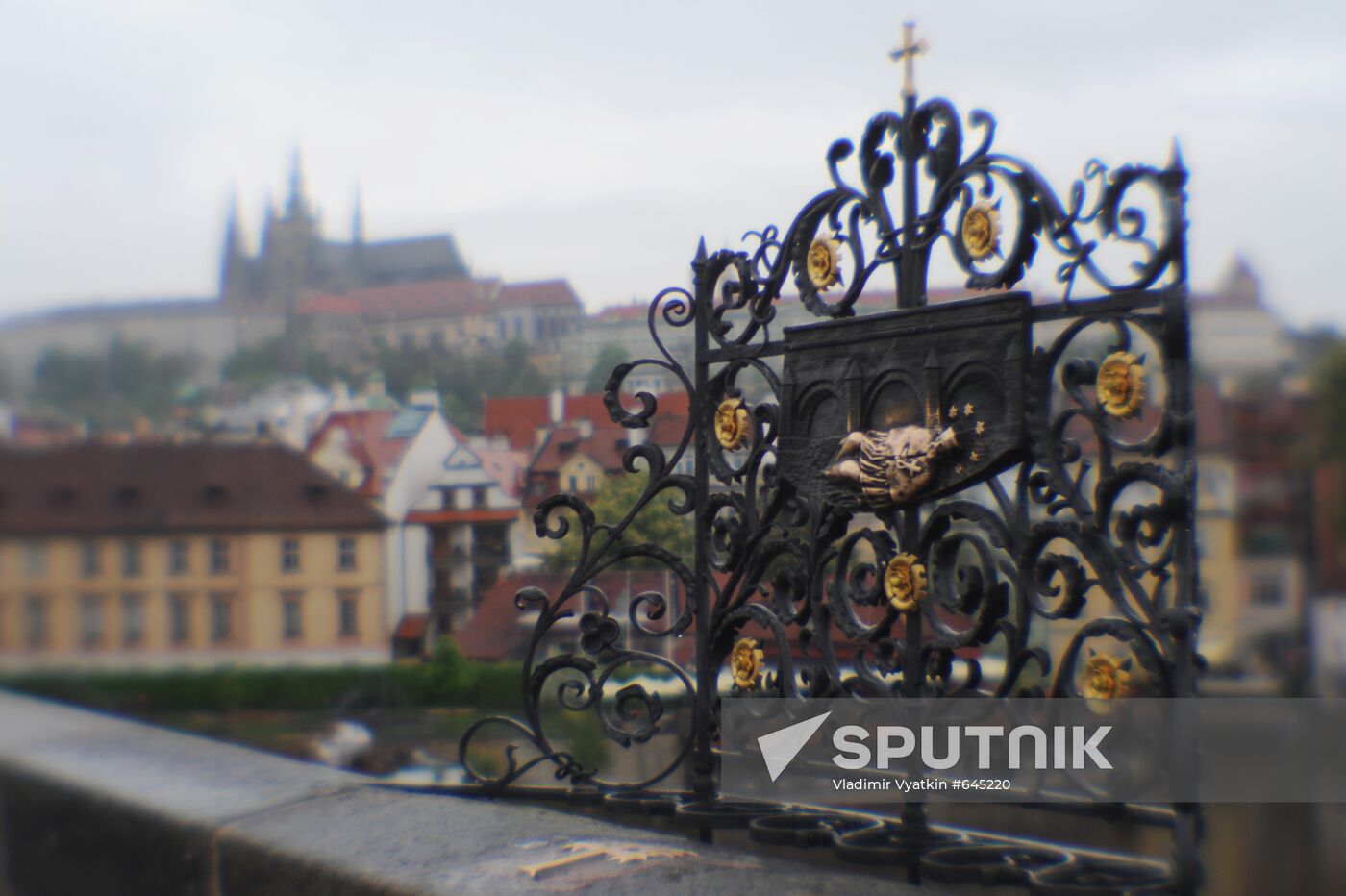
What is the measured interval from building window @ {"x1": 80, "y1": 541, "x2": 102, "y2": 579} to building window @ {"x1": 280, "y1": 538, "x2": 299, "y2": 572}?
0.68m

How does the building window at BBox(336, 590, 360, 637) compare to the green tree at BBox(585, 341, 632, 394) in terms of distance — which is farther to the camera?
the building window at BBox(336, 590, 360, 637)

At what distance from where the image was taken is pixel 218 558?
17.9 feet

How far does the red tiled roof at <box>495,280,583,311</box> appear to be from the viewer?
193 inches

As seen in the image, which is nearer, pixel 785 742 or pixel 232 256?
pixel 785 742

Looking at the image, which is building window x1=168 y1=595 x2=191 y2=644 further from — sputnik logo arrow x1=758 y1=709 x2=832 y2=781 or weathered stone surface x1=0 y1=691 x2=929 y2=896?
sputnik logo arrow x1=758 y1=709 x2=832 y2=781

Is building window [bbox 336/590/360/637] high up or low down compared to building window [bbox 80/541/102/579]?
down

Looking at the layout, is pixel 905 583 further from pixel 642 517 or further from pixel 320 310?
pixel 320 310

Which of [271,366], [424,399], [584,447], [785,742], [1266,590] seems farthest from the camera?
[271,366]

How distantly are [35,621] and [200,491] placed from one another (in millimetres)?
924

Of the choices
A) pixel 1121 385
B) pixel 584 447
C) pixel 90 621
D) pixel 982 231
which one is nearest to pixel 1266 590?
pixel 1121 385

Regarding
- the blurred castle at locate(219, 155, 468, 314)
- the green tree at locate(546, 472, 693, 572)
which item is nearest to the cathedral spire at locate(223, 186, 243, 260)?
the blurred castle at locate(219, 155, 468, 314)

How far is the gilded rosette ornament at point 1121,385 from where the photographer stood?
81.9 inches

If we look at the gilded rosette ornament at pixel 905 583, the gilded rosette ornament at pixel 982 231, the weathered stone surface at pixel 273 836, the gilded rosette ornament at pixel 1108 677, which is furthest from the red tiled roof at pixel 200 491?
the gilded rosette ornament at pixel 1108 677


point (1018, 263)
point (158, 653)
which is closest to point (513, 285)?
point (158, 653)
